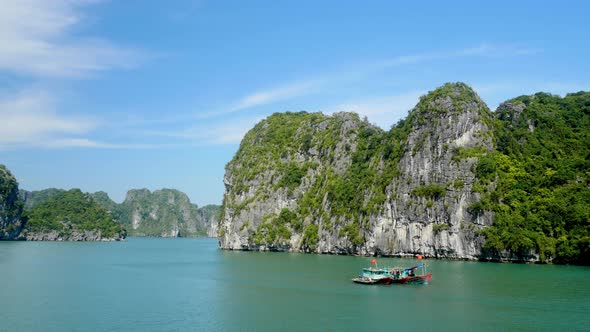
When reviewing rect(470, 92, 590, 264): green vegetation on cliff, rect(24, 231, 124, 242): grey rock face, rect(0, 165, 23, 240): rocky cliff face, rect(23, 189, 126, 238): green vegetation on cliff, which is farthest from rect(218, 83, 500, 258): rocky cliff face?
rect(23, 189, 126, 238): green vegetation on cliff

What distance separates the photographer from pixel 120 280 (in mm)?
45812

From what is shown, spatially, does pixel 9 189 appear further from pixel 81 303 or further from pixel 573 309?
pixel 573 309

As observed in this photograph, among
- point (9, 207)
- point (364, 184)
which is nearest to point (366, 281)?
point (364, 184)

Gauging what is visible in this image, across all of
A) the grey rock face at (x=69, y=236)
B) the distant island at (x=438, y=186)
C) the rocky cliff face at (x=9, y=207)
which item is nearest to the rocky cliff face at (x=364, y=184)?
the distant island at (x=438, y=186)

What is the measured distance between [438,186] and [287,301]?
4084 cm

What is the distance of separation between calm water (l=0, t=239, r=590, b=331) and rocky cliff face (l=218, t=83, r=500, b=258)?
16.7 meters

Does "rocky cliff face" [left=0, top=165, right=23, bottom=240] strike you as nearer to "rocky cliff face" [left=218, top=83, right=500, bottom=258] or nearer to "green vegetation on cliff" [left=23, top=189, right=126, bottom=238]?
"green vegetation on cliff" [left=23, top=189, right=126, bottom=238]

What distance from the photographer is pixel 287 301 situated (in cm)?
3428

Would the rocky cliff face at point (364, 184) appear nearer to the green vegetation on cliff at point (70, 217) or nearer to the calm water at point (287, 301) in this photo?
the calm water at point (287, 301)

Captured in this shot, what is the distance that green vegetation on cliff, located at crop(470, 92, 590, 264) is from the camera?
190ft

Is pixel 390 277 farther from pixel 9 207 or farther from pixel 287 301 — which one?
pixel 9 207

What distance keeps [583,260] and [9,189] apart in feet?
408

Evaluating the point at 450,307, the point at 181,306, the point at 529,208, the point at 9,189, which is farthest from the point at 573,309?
the point at 9,189

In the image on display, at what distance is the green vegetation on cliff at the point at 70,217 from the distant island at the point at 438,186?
219 feet
